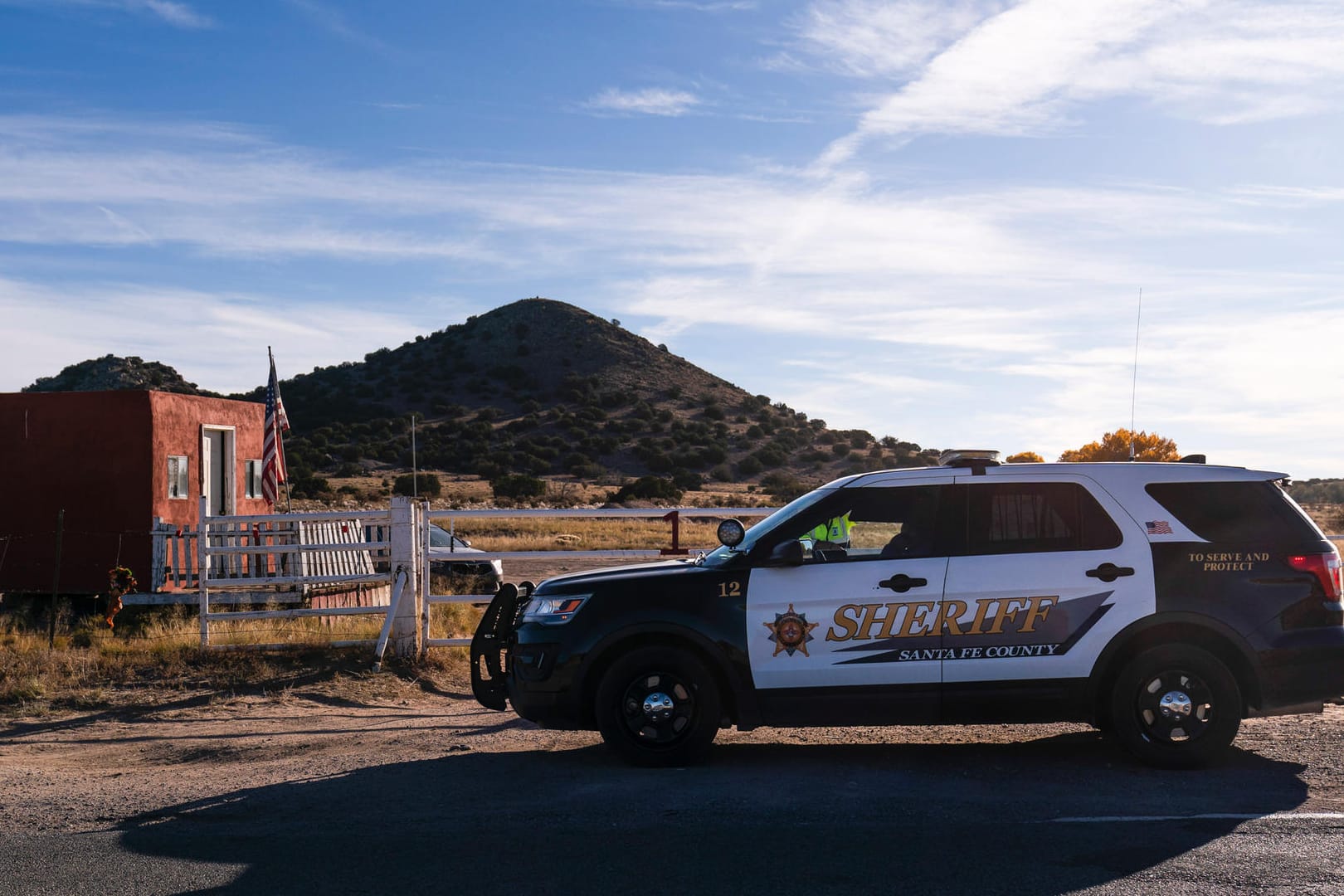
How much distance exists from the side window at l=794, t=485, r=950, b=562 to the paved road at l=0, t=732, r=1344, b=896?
4.49 ft

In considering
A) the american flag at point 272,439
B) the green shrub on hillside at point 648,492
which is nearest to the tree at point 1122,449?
the american flag at point 272,439

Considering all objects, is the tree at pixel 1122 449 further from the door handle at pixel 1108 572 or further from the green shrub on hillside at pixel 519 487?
the green shrub on hillside at pixel 519 487

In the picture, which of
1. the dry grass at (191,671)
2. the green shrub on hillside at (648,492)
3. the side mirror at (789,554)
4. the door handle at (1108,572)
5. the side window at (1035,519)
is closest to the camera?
the side mirror at (789,554)

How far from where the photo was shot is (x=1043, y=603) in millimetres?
7648

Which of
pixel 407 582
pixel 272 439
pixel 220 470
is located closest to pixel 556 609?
pixel 407 582

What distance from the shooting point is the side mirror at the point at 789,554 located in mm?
7539

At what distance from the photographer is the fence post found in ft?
39.4

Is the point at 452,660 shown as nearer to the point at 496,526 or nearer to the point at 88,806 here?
the point at 88,806

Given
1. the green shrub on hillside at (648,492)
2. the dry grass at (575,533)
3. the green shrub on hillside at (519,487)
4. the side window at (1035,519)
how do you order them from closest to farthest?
1. the side window at (1035,519)
2. the dry grass at (575,533)
3. the green shrub on hillside at (519,487)
4. the green shrub on hillside at (648,492)

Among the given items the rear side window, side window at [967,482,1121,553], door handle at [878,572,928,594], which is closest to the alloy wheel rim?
door handle at [878,572,928,594]

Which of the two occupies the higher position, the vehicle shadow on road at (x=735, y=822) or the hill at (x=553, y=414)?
the hill at (x=553, y=414)

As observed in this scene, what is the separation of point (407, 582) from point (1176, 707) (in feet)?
23.9

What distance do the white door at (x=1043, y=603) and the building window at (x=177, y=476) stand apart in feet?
50.6

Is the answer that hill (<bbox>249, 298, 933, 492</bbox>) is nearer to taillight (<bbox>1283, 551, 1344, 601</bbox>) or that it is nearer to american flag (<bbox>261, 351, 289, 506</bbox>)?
american flag (<bbox>261, 351, 289, 506</bbox>)
